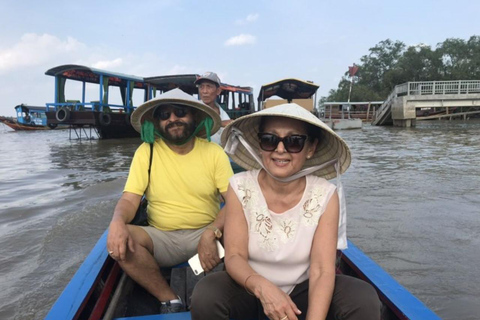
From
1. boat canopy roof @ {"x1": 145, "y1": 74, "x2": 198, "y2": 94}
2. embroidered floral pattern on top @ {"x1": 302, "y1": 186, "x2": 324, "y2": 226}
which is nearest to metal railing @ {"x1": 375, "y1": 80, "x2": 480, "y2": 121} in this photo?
boat canopy roof @ {"x1": 145, "y1": 74, "x2": 198, "y2": 94}

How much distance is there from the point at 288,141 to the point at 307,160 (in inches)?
11.2

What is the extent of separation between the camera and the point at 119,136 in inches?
667

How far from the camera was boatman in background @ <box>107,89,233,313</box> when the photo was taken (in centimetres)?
204

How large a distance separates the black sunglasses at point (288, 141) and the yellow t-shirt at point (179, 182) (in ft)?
2.42

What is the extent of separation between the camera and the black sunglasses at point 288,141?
4.66ft

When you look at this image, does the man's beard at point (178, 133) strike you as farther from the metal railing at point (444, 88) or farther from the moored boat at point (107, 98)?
the metal railing at point (444, 88)

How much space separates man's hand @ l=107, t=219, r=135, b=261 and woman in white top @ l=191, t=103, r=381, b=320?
1.67ft

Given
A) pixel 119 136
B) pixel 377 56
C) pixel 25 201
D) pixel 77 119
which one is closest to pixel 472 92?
pixel 119 136

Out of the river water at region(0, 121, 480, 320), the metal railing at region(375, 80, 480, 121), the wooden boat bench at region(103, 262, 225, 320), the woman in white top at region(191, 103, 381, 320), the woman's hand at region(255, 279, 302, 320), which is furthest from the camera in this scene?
the metal railing at region(375, 80, 480, 121)

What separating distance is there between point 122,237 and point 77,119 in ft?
46.9

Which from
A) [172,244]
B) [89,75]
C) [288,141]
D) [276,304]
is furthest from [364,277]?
[89,75]

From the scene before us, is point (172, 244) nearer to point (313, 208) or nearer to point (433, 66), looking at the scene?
point (313, 208)

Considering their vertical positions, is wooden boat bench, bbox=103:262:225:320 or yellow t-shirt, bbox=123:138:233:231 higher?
yellow t-shirt, bbox=123:138:233:231

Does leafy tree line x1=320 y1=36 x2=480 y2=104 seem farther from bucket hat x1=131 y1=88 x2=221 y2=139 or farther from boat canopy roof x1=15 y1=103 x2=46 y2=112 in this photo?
bucket hat x1=131 y1=88 x2=221 y2=139
